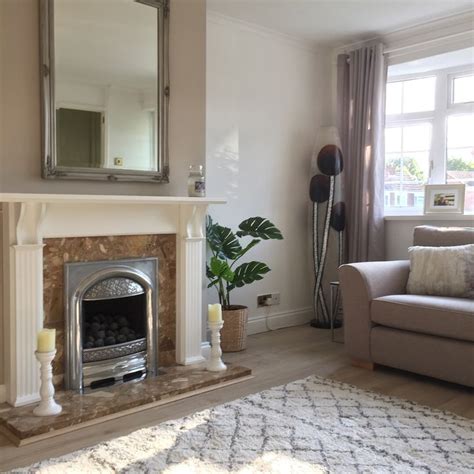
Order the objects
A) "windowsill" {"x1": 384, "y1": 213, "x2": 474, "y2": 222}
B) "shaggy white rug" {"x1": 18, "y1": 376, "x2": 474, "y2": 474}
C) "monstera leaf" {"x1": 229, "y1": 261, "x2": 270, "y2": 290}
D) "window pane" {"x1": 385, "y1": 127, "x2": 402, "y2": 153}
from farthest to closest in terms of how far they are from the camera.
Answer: "window pane" {"x1": 385, "y1": 127, "x2": 402, "y2": 153}
"windowsill" {"x1": 384, "y1": 213, "x2": 474, "y2": 222}
"monstera leaf" {"x1": 229, "y1": 261, "x2": 270, "y2": 290}
"shaggy white rug" {"x1": 18, "y1": 376, "x2": 474, "y2": 474}

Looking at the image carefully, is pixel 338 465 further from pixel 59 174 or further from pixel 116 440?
pixel 59 174

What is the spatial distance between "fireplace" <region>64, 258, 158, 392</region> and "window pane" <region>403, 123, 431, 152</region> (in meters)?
2.45

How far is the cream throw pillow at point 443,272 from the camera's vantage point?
10.5 feet

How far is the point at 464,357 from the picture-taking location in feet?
9.12

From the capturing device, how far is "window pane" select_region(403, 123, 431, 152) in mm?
4281

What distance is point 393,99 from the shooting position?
14.7ft

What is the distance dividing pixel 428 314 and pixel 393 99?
2237 millimetres

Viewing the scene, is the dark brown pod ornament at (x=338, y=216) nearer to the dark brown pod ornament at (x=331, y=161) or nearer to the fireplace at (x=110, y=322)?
the dark brown pod ornament at (x=331, y=161)

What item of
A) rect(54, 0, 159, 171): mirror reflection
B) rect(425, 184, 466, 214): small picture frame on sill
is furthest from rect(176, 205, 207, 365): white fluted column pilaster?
rect(425, 184, 466, 214): small picture frame on sill

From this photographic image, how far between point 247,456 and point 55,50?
6.86 ft

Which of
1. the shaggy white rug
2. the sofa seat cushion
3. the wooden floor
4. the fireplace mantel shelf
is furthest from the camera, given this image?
the sofa seat cushion

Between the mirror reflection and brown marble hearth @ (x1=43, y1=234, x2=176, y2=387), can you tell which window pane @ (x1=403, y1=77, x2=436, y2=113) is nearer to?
the mirror reflection

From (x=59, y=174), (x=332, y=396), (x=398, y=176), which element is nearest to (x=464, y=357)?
(x=332, y=396)

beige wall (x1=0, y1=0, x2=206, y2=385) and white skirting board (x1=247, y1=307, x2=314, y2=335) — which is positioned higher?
beige wall (x1=0, y1=0, x2=206, y2=385)
